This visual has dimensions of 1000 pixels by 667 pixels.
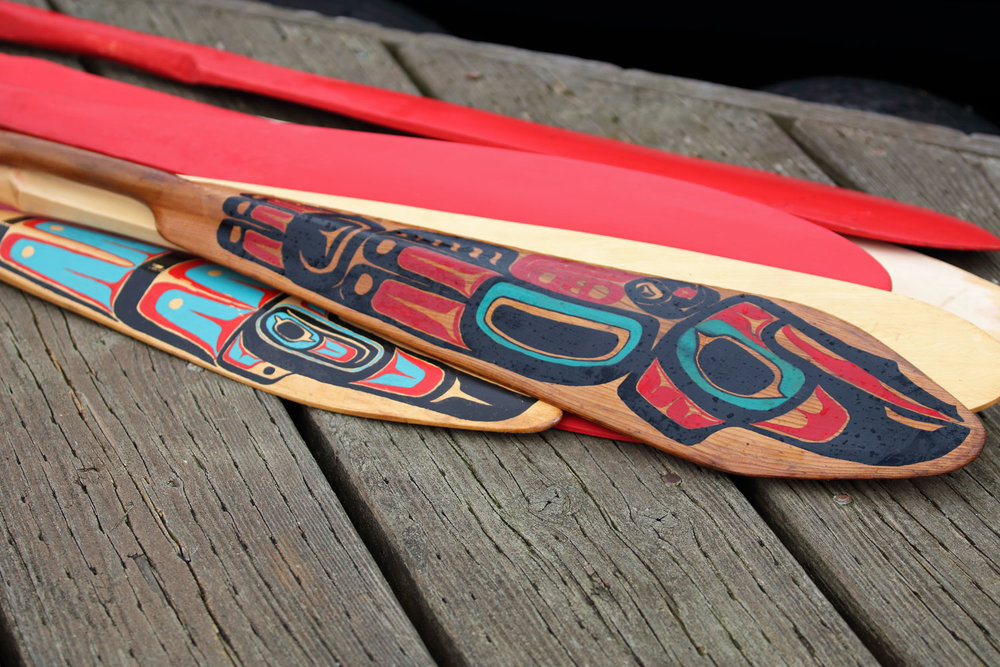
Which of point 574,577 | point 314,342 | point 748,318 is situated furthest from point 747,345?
point 314,342

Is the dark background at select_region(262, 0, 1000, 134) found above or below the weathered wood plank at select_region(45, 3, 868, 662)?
above

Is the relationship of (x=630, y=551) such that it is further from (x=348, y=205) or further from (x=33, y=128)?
(x=33, y=128)

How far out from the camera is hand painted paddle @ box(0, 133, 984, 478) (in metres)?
0.94

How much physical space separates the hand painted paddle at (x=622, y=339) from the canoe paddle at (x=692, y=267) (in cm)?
3

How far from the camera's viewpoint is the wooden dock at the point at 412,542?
2.74ft

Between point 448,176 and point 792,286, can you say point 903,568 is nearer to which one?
point 792,286

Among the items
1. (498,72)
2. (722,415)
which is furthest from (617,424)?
(498,72)

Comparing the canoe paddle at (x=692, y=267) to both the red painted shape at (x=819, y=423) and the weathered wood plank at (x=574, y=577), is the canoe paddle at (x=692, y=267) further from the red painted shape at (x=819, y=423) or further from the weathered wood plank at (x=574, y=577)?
the weathered wood plank at (x=574, y=577)

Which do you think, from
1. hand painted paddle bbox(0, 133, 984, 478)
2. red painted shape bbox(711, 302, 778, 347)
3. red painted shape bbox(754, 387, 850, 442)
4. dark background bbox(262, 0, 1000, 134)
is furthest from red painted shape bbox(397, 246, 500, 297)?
dark background bbox(262, 0, 1000, 134)

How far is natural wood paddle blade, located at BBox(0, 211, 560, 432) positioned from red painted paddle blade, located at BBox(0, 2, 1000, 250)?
516 millimetres

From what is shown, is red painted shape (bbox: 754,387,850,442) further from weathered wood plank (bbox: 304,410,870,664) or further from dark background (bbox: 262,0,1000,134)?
dark background (bbox: 262,0,1000,134)

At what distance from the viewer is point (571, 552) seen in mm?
902

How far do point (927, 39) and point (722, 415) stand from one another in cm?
186

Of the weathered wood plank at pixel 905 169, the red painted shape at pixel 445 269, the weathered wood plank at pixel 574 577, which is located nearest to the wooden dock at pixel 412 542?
the weathered wood plank at pixel 574 577
